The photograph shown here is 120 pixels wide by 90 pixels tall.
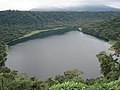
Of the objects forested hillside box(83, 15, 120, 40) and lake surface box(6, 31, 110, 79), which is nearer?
lake surface box(6, 31, 110, 79)

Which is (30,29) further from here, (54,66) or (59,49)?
(54,66)

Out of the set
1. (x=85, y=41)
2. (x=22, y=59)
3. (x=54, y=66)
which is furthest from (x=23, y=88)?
(x=85, y=41)

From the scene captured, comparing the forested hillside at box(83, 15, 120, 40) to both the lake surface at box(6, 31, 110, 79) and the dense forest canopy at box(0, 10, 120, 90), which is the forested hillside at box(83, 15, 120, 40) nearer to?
the dense forest canopy at box(0, 10, 120, 90)

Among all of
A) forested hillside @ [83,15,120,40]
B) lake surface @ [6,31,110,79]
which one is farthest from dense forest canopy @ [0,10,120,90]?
lake surface @ [6,31,110,79]

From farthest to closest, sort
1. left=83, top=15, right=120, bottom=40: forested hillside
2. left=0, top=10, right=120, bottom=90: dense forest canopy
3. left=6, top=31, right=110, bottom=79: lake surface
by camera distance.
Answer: left=83, top=15, right=120, bottom=40: forested hillside → left=6, top=31, right=110, bottom=79: lake surface → left=0, top=10, right=120, bottom=90: dense forest canopy

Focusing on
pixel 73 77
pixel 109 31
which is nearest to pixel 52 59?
pixel 73 77

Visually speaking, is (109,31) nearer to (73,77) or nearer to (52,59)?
(52,59)

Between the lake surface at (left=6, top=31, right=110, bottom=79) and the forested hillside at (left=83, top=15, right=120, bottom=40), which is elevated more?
the forested hillside at (left=83, top=15, right=120, bottom=40)

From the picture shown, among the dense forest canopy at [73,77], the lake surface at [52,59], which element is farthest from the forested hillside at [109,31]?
the lake surface at [52,59]

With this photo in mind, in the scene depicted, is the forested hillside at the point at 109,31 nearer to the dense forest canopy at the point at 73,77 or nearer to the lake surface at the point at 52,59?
the dense forest canopy at the point at 73,77
